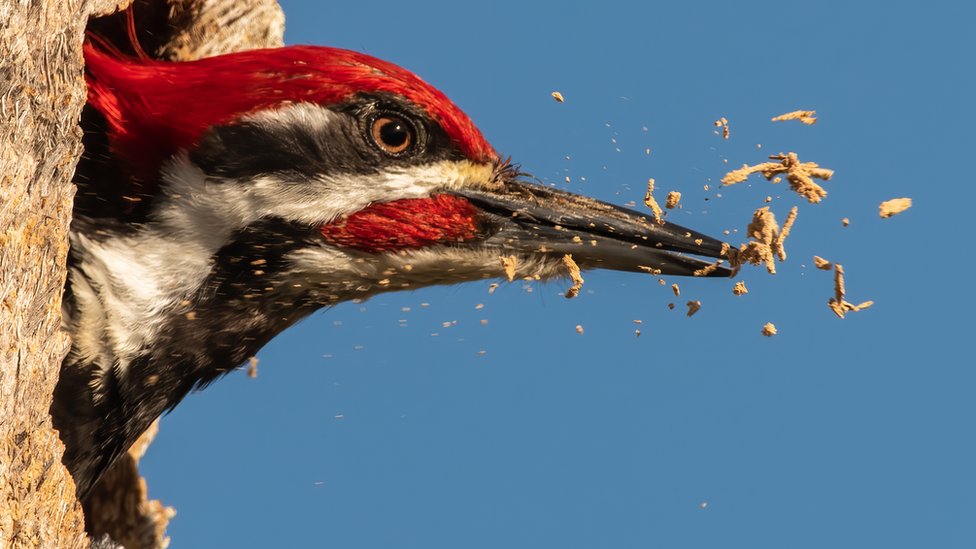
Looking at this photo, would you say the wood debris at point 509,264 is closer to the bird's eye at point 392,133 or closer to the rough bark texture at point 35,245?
the bird's eye at point 392,133

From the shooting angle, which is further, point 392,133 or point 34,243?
point 392,133

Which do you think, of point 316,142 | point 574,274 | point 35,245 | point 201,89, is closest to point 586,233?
point 574,274

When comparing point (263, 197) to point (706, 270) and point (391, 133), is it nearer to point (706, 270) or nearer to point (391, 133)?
point (391, 133)

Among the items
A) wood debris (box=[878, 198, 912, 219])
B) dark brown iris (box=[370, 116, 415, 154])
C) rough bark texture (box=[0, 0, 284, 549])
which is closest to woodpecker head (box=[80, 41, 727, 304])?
dark brown iris (box=[370, 116, 415, 154])

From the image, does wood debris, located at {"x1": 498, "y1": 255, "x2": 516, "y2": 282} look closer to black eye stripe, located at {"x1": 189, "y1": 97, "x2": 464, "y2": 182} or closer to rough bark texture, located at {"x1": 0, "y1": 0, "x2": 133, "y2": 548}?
black eye stripe, located at {"x1": 189, "y1": 97, "x2": 464, "y2": 182}

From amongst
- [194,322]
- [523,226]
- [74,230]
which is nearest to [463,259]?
[523,226]

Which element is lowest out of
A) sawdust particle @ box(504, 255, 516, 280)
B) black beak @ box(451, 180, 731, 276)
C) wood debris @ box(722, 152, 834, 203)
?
sawdust particle @ box(504, 255, 516, 280)
